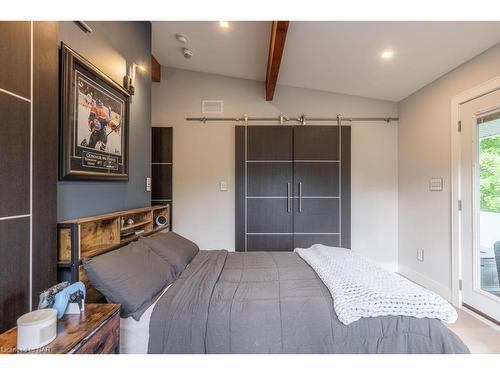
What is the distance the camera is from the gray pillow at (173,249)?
5.90 feet

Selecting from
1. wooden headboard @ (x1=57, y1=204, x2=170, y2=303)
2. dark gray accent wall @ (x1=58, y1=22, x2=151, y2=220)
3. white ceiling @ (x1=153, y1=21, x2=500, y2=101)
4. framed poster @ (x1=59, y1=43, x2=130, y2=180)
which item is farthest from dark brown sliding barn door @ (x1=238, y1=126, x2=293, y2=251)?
framed poster @ (x1=59, y1=43, x2=130, y2=180)

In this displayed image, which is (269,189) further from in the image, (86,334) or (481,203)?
(86,334)

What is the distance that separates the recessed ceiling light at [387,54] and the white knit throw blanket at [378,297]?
2.15 metres

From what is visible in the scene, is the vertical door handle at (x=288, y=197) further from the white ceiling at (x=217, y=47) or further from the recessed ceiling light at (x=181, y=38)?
the recessed ceiling light at (x=181, y=38)

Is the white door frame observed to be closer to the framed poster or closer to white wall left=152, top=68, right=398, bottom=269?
white wall left=152, top=68, right=398, bottom=269

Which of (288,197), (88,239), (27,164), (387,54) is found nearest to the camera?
(27,164)

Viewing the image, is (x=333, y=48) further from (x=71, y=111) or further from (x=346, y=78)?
(x=71, y=111)

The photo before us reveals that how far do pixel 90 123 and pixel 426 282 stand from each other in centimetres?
386

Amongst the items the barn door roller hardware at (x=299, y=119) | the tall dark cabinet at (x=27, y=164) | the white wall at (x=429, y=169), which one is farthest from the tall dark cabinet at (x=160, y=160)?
the white wall at (x=429, y=169)

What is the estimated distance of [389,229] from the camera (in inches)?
134

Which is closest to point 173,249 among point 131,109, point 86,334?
point 86,334

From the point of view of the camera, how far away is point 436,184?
267 cm

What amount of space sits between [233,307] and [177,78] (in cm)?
334

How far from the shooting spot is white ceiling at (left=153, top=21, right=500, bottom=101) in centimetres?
201
